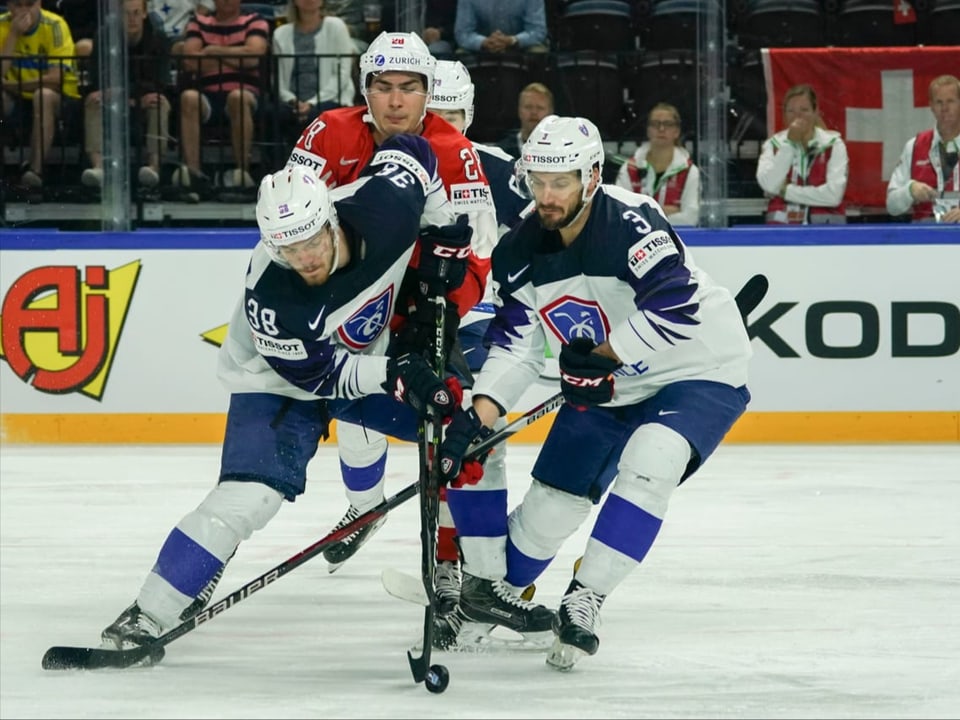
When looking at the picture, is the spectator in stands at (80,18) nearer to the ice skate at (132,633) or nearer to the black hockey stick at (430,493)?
the black hockey stick at (430,493)

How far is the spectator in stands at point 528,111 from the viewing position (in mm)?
6371

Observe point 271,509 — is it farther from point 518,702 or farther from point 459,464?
point 518,702

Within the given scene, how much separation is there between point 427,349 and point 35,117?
3.47 metres

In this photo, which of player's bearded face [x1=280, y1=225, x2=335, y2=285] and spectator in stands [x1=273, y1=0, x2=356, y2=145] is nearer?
player's bearded face [x1=280, y1=225, x2=335, y2=285]

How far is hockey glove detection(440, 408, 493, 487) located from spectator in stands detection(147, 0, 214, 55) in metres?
3.70

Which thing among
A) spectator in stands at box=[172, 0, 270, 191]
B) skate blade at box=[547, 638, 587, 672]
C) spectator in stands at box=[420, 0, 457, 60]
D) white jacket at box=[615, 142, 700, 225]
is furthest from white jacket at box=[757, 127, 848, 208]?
skate blade at box=[547, 638, 587, 672]

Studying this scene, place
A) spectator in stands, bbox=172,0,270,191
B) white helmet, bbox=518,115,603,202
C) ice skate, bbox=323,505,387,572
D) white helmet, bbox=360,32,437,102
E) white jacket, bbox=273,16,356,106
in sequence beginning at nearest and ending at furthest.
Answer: white helmet, bbox=518,115,603,202 < white helmet, bbox=360,32,437,102 < ice skate, bbox=323,505,387,572 < white jacket, bbox=273,16,356,106 < spectator in stands, bbox=172,0,270,191

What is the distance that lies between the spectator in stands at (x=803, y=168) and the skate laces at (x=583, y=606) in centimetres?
346

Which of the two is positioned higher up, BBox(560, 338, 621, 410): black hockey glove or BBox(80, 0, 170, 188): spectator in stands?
BBox(80, 0, 170, 188): spectator in stands

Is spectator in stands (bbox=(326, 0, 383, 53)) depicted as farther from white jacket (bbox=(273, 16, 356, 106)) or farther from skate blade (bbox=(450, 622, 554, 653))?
skate blade (bbox=(450, 622, 554, 653))

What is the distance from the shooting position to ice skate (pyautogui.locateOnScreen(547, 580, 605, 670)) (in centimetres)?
325

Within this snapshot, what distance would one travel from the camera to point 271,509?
3.40 meters

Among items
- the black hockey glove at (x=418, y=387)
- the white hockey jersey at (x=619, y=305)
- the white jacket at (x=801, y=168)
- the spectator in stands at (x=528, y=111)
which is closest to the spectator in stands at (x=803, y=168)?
the white jacket at (x=801, y=168)

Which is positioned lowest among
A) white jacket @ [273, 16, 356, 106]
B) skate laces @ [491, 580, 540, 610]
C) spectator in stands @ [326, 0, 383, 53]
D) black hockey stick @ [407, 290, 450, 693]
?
skate laces @ [491, 580, 540, 610]
